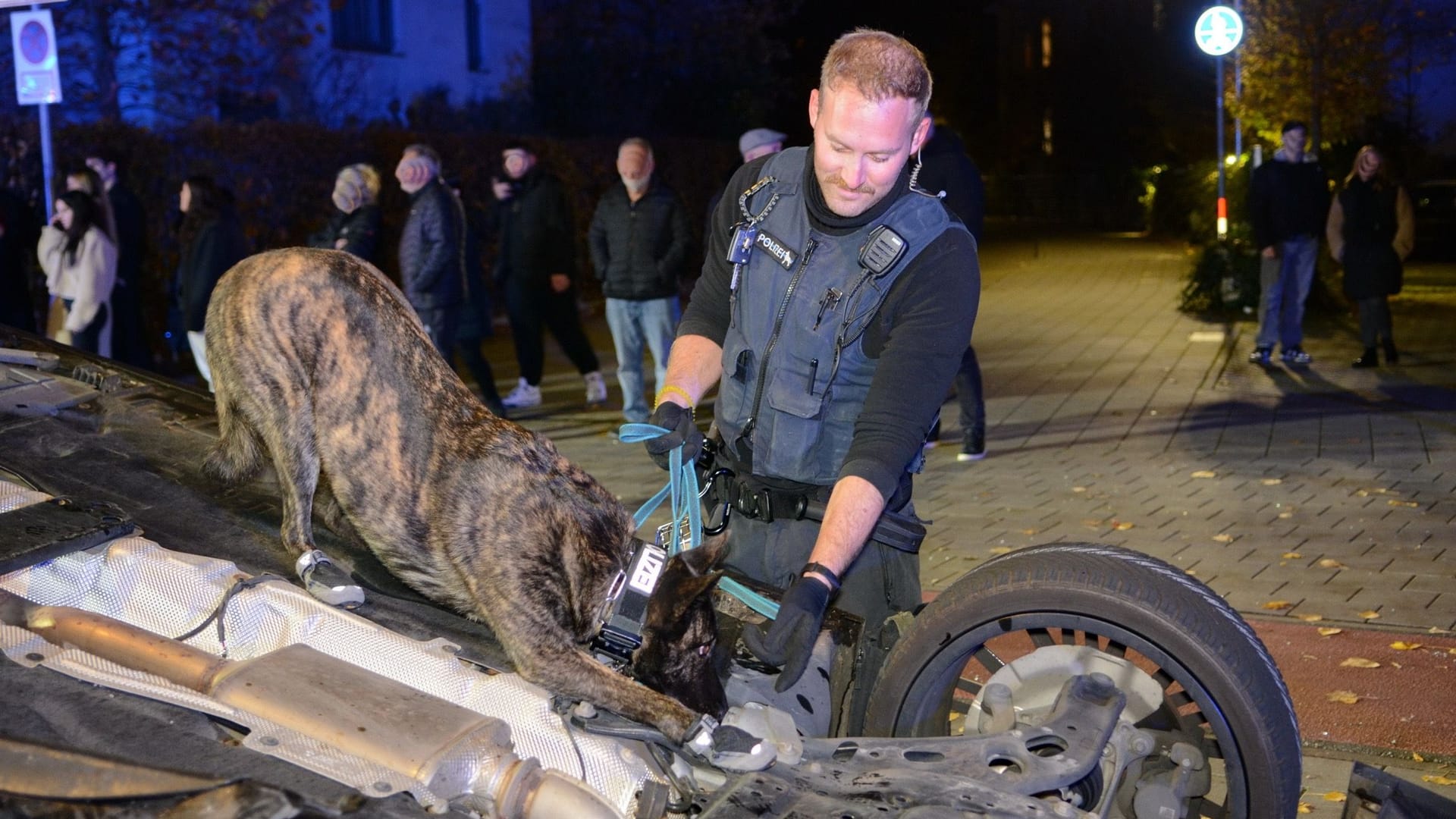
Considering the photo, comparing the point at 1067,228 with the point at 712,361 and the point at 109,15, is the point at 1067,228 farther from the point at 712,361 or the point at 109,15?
the point at 712,361

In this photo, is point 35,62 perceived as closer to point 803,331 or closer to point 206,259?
point 206,259

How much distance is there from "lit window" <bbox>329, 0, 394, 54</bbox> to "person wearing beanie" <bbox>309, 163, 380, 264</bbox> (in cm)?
1297

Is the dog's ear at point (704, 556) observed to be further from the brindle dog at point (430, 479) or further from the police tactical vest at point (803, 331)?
the police tactical vest at point (803, 331)

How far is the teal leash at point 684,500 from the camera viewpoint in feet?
10.9

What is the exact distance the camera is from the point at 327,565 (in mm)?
3527

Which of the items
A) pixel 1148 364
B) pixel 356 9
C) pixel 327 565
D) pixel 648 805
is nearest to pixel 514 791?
pixel 648 805

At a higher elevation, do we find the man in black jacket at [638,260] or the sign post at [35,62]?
the sign post at [35,62]

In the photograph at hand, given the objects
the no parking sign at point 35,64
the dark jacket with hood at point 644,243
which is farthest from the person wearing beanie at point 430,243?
the no parking sign at point 35,64

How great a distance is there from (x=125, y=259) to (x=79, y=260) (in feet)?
2.69

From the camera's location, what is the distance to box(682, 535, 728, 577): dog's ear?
10.7 ft

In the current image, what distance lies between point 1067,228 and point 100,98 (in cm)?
2972

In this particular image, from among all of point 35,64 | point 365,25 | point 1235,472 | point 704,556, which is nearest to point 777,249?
point 704,556

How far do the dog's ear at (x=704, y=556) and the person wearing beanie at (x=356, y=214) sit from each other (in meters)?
6.57

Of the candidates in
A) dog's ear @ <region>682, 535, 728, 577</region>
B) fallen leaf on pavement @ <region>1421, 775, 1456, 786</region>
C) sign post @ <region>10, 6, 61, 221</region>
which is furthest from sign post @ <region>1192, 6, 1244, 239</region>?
dog's ear @ <region>682, 535, 728, 577</region>
